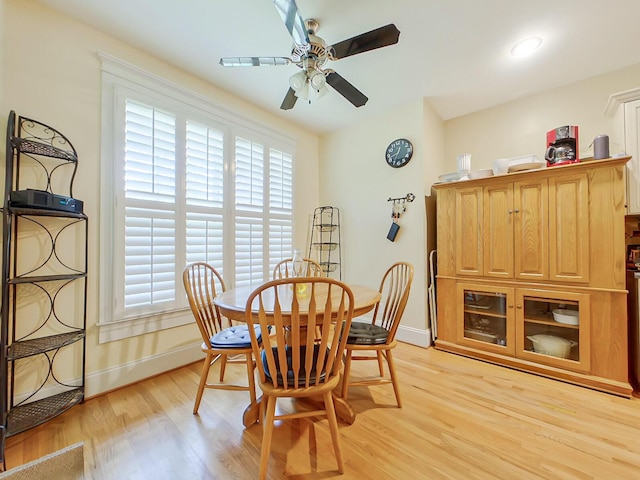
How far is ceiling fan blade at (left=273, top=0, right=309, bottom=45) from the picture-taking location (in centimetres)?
136

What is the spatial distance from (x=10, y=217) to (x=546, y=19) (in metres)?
3.57

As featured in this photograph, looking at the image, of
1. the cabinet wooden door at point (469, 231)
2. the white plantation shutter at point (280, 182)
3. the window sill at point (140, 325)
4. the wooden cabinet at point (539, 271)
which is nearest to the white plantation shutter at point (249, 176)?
the white plantation shutter at point (280, 182)

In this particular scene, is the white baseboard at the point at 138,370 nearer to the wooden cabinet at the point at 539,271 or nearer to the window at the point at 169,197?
the window at the point at 169,197

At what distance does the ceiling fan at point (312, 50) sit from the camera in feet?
4.82

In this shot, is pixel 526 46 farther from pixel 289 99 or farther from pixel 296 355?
pixel 296 355

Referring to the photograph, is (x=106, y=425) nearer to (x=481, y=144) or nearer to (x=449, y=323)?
(x=449, y=323)

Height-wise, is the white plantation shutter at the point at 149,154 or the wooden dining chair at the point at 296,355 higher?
the white plantation shutter at the point at 149,154

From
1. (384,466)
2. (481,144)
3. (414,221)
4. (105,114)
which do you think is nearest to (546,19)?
(481,144)

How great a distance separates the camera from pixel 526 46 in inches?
81.4

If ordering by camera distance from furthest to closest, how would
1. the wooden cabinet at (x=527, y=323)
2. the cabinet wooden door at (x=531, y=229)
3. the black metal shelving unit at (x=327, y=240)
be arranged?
the black metal shelving unit at (x=327, y=240)
the cabinet wooden door at (x=531, y=229)
the wooden cabinet at (x=527, y=323)

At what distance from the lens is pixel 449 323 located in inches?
106

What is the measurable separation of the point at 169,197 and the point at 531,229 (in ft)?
10.5

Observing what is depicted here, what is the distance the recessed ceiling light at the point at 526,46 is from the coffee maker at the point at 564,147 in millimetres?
679

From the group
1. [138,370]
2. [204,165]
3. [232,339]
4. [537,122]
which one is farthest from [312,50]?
[138,370]
